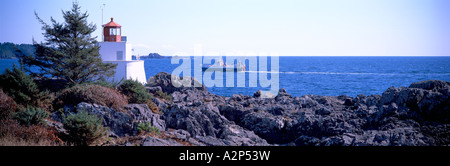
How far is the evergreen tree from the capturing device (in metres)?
18.5

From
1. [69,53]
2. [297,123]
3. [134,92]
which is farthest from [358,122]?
[69,53]

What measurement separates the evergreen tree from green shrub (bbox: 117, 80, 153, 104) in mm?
Result: 4037

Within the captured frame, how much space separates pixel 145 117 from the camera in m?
12.7

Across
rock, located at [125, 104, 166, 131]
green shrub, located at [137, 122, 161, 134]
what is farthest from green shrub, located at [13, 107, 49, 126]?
rock, located at [125, 104, 166, 131]

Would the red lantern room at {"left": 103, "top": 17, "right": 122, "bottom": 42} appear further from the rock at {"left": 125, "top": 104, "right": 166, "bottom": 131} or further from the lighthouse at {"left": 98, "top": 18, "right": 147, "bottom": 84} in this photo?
the rock at {"left": 125, "top": 104, "right": 166, "bottom": 131}

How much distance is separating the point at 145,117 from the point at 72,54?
9.22 metres

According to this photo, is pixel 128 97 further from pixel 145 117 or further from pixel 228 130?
pixel 228 130

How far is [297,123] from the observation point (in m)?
14.3

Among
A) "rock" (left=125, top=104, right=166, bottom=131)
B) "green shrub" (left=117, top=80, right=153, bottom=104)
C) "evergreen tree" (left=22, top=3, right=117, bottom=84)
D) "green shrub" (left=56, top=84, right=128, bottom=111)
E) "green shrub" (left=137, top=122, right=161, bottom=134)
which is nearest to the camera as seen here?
"green shrub" (left=137, top=122, right=161, bottom=134)

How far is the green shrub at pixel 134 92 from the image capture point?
15352 millimetres

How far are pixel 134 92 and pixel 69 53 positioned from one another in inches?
237

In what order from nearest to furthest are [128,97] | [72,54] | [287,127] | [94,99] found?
[94,99], [287,127], [128,97], [72,54]
